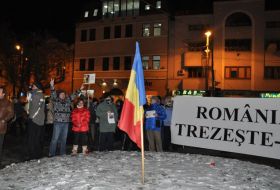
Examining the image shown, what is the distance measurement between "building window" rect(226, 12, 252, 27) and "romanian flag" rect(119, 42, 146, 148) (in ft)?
125

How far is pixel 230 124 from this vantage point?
12039mm

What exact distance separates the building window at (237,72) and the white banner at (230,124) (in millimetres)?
30742

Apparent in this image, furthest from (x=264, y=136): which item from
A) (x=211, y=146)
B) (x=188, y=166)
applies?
(x=188, y=166)

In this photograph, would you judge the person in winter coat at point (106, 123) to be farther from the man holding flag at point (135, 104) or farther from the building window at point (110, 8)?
the building window at point (110, 8)

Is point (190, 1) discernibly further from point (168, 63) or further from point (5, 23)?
point (5, 23)

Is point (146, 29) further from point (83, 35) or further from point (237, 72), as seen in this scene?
point (237, 72)

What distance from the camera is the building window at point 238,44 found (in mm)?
43406

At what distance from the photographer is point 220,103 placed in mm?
12445

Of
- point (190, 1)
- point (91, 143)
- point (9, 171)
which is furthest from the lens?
point (190, 1)

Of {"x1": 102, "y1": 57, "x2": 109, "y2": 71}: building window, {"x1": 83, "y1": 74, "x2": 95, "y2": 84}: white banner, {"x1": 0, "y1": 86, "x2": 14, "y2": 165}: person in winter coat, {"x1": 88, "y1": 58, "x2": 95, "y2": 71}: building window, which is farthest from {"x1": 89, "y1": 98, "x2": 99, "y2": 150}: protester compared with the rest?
{"x1": 88, "y1": 58, "x2": 95, "y2": 71}: building window

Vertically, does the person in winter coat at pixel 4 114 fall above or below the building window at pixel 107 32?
below

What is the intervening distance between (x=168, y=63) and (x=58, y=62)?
14079 millimetres

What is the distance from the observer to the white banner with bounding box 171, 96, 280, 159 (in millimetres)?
11297

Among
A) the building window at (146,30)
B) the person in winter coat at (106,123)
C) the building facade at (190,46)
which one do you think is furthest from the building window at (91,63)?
the person in winter coat at (106,123)
